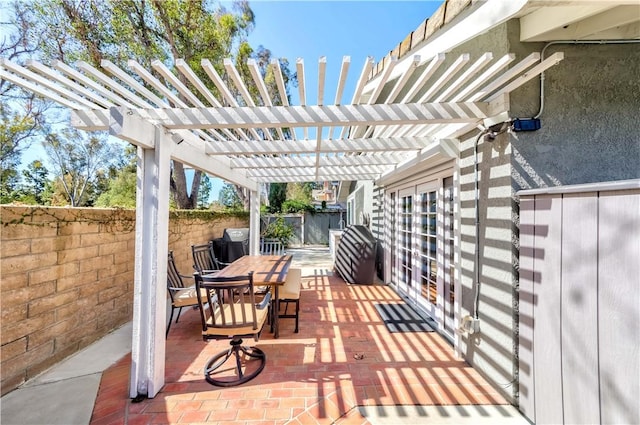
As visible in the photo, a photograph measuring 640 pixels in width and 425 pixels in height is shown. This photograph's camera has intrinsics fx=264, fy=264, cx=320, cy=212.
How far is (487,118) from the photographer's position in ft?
8.67

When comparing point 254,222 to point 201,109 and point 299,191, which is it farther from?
point 299,191

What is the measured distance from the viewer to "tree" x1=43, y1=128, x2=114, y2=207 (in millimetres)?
14117

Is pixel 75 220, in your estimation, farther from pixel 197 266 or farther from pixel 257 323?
pixel 257 323

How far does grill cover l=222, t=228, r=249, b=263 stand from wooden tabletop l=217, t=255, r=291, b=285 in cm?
240

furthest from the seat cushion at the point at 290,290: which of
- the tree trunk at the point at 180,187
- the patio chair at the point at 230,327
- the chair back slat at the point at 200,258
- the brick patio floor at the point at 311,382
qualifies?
the tree trunk at the point at 180,187

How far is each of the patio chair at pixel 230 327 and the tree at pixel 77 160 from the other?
1632 cm

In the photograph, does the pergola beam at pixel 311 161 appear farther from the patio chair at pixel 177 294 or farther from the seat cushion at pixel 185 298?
the seat cushion at pixel 185 298

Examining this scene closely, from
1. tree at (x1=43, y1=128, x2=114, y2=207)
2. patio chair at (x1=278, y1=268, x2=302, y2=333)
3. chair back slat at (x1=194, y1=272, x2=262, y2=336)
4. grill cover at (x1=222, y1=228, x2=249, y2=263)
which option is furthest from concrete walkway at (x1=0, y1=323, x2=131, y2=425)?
tree at (x1=43, y1=128, x2=114, y2=207)

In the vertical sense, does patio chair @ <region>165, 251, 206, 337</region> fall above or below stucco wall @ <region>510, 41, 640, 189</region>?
below

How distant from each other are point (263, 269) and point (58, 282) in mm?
2478

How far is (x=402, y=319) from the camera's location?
4395mm

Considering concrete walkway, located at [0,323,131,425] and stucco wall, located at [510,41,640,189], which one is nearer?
concrete walkway, located at [0,323,131,425]

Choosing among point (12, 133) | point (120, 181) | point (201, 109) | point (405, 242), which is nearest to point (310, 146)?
point (201, 109)

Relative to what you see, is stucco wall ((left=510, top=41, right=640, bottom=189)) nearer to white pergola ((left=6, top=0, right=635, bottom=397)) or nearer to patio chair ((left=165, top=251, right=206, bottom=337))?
white pergola ((left=6, top=0, right=635, bottom=397))
